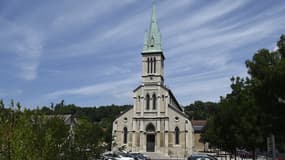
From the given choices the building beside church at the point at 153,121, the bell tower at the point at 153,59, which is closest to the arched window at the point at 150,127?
the building beside church at the point at 153,121

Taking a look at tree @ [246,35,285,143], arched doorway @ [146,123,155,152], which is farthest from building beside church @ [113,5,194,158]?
tree @ [246,35,285,143]

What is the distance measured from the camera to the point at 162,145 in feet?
205

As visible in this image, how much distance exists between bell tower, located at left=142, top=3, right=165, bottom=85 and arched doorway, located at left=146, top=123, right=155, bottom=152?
9.41 m

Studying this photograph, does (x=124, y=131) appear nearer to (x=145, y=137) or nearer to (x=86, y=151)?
(x=145, y=137)

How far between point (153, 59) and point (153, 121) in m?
13.8

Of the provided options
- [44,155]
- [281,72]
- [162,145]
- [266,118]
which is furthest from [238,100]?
[162,145]

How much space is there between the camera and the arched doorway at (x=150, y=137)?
6350cm

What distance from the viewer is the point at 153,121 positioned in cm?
6438

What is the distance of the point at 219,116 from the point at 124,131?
129 ft

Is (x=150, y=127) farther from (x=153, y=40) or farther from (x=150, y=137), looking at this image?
(x=153, y=40)

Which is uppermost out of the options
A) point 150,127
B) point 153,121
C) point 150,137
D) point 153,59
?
point 153,59

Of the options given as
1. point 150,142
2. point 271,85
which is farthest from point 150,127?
point 271,85

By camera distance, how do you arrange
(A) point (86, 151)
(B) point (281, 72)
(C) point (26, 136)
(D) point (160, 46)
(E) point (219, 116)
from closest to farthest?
(C) point (26, 136) < (B) point (281, 72) < (A) point (86, 151) < (E) point (219, 116) < (D) point (160, 46)

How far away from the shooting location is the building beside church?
6256 centimetres
